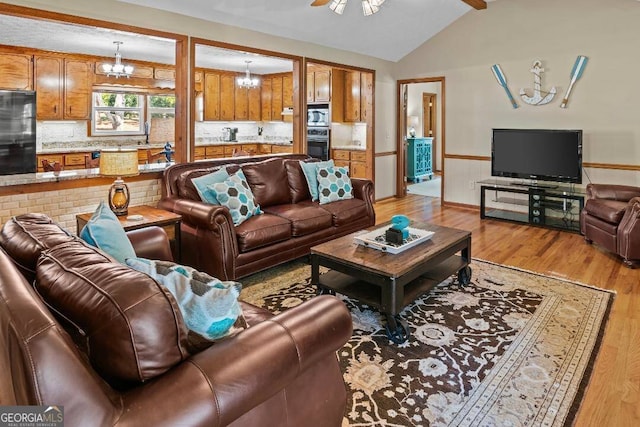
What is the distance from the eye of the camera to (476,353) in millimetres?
2617

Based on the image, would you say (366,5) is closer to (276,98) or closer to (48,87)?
(48,87)

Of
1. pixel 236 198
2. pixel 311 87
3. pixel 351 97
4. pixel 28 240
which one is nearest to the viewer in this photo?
pixel 28 240

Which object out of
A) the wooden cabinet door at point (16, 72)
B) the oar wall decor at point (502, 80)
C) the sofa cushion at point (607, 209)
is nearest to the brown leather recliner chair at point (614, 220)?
the sofa cushion at point (607, 209)

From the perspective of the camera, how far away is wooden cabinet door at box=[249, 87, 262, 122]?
9.57 m

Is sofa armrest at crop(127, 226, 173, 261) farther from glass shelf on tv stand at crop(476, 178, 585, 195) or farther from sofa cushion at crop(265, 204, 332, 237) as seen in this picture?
glass shelf on tv stand at crop(476, 178, 585, 195)

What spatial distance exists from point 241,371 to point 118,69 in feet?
22.6

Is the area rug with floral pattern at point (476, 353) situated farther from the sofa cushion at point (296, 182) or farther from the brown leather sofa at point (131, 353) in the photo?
the sofa cushion at point (296, 182)

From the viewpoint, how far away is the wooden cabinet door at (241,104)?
9.31 metres

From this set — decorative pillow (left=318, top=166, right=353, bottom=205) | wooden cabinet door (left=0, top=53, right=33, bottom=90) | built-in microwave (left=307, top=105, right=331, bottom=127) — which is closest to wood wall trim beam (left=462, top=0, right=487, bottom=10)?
decorative pillow (left=318, top=166, right=353, bottom=205)

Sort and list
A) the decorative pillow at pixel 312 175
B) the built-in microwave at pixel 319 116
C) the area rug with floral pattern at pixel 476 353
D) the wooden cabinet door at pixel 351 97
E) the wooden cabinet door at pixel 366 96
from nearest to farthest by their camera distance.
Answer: the area rug with floral pattern at pixel 476 353 → the decorative pillow at pixel 312 175 → the wooden cabinet door at pixel 366 96 → the wooden cabinet door at pixel 351 97 → the built-in microwave at pixel 319 116

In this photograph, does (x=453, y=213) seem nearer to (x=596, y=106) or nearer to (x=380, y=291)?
(x=596, y=106)

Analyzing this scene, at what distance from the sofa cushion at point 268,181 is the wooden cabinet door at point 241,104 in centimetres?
500

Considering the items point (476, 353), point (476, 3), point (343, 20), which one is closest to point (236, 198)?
point (476, 353)

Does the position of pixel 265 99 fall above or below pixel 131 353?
above
